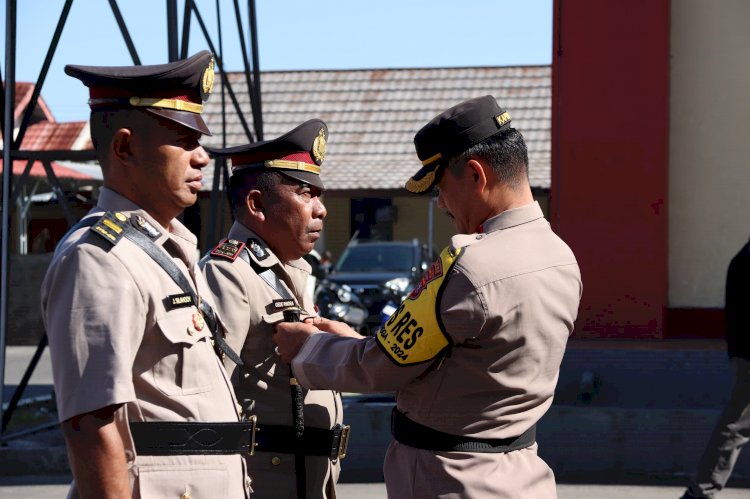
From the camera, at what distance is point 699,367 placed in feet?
30.5

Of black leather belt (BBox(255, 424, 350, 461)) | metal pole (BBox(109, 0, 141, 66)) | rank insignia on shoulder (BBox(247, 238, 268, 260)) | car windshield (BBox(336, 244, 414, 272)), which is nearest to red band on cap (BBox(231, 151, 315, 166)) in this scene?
rank insignia on shoulder (BBox(247, 238, 268, 260))

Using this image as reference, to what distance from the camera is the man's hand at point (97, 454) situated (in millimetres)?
2410

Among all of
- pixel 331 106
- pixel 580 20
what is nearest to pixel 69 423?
pixel 580 20

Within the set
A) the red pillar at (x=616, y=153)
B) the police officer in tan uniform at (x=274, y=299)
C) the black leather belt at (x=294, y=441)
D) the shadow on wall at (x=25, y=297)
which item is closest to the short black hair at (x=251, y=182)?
the police officer in tan uniform at (x=274, y=299)

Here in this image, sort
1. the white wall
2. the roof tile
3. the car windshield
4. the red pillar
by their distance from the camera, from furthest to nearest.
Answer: the roof tile → the car windshield → the white wall → the red pillar

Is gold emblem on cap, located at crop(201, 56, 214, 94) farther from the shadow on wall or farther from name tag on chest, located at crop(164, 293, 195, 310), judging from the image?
the shadow on wall

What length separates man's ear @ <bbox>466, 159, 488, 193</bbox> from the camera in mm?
2961

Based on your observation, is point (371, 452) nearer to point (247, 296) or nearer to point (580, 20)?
point (580, 20)

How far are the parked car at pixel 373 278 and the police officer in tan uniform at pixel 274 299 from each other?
46.5 ft

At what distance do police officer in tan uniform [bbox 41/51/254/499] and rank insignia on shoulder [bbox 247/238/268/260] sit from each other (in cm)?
93

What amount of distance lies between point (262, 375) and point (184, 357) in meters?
1.11

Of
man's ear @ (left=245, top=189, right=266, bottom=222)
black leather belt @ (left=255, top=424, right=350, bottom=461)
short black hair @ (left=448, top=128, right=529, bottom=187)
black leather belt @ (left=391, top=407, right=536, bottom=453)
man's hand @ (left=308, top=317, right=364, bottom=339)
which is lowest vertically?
black leather belt @ (left=255, top=424, right=350, bottom=461)

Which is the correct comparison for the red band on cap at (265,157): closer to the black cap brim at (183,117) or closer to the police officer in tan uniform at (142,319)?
the police officer in tan uniform at (142,319)

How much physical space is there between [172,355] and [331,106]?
28074 millimetres
